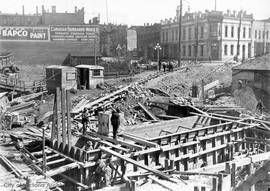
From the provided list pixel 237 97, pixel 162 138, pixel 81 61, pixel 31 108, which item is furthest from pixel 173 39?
pixel 162 138

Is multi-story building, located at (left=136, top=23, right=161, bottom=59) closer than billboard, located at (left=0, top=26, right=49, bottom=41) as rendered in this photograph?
No

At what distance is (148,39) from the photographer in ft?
247

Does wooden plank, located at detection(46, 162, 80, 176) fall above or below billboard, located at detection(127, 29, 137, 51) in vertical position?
below

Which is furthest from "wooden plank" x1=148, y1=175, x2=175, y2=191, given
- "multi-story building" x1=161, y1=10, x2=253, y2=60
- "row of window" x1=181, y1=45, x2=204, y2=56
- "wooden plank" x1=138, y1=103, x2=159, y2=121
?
"row of window" x1=181, y1=45, x2=204, y2=56

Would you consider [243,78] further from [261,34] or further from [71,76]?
[261,34]

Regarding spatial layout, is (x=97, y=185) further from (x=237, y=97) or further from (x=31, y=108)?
(x=237, y=97)

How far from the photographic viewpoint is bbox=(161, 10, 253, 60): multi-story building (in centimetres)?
5566

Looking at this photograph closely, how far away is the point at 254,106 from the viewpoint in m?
28.2

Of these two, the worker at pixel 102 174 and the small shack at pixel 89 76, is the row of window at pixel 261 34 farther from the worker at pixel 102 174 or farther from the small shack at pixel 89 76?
the worker at pixel 102 174

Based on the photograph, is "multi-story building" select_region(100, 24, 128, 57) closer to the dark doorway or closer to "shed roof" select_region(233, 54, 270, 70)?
the dark doorway

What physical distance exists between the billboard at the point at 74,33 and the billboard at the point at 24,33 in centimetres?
125

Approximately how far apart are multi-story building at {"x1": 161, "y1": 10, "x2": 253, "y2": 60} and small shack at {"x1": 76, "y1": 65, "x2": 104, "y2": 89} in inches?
1059

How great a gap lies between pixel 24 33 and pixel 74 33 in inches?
277

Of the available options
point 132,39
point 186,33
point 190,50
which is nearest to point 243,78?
point 190,50
